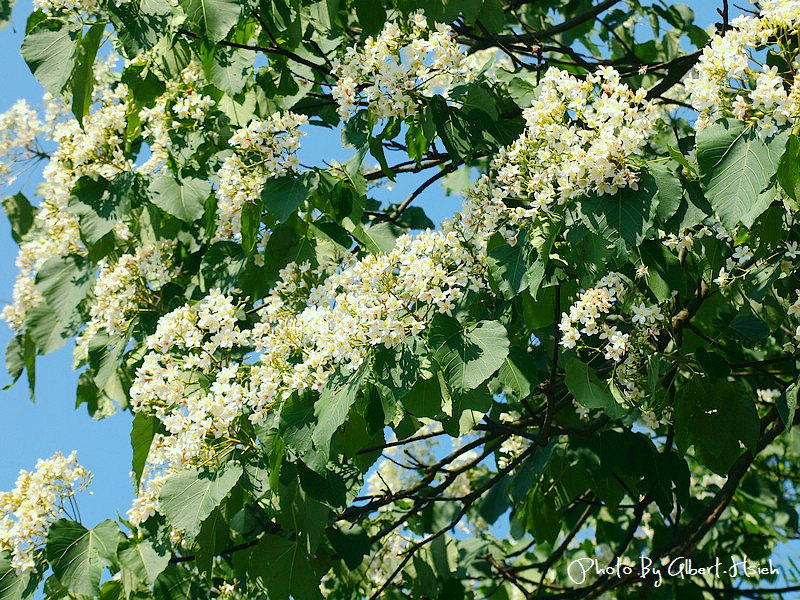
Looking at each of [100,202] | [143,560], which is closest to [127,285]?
[100,202]

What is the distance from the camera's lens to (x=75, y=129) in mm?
3992

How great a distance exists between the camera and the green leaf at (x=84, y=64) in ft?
9.80

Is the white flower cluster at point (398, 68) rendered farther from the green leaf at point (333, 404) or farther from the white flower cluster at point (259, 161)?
the green leaf at point (333, 404)

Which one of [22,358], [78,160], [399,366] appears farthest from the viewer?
[22,358]

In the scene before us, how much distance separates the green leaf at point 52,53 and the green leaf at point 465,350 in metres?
1.44

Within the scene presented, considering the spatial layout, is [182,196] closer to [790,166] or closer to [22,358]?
[22,358]

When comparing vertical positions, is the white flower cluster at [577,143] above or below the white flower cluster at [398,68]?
below

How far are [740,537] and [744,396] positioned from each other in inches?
102

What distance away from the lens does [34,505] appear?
340 centimetres

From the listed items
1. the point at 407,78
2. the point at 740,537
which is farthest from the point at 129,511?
the point at 740,537

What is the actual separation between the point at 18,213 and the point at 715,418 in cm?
350

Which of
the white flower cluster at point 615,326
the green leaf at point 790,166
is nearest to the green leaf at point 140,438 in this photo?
the white flower cluster at point 615,326

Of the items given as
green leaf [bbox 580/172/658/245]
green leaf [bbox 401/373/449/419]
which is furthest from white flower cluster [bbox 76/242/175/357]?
green leaf [bbox 580/172/658/245]

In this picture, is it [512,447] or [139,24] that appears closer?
[139,24]
